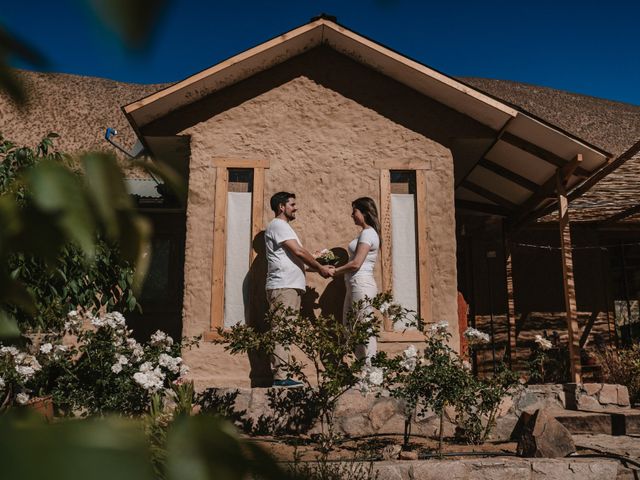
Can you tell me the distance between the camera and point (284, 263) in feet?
21.8

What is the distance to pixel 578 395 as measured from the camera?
6.78 m

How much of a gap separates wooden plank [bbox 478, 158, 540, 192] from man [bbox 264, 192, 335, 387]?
144 inches

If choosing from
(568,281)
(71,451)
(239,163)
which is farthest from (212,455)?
(568,281)

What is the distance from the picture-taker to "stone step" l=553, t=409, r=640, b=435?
641 cm

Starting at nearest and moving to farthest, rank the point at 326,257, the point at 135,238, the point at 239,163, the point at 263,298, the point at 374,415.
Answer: the point at 135,238, the point at 374,415, the point at 326,257, the point at 263,298, the point at 239,163

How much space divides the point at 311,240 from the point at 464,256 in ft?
16.7

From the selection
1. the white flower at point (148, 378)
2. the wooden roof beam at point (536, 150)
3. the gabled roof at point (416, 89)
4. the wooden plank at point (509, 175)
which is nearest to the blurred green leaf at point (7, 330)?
the white flower at point (148, 378)

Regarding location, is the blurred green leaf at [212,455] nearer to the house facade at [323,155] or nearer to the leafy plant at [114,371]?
the leafy plant at [114,371]

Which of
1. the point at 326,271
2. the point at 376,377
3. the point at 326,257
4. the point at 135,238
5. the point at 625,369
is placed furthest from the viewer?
the point at 625,369

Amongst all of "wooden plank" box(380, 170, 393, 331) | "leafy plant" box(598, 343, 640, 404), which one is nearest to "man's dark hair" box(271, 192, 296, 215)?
"wooden plank" box(380, 170, 393, 331)

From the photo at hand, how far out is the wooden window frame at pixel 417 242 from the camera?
276 inches

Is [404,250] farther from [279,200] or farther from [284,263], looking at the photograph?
[279,200]

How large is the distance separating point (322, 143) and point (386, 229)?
50.2 inches

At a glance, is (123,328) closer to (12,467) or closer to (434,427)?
(434,427)
